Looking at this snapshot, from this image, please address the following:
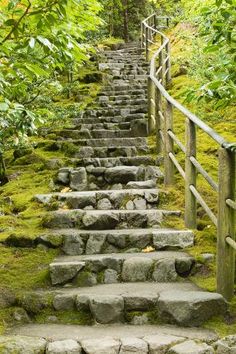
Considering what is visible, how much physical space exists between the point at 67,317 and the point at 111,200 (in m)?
1.98

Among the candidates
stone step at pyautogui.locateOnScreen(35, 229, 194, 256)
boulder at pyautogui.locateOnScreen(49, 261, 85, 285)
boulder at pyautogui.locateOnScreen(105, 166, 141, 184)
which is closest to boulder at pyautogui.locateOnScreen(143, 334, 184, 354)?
boulder at pyautogui.locateOnScreen(49, 261, 85, 285)

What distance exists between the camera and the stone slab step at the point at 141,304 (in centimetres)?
332

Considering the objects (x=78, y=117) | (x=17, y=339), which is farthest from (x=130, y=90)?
(x=17, y=339)

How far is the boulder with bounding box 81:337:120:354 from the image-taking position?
2928mm

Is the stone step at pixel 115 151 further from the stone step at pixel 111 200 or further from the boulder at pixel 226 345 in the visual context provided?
the boulder at pixel 226 345

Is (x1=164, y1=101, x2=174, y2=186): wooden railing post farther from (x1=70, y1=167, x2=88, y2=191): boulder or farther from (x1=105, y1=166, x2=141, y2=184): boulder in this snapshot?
(x1=70, y1=167, x2=88, y2=191): boulder

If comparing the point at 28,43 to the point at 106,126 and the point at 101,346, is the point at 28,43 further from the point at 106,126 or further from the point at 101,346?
the point at 106,126

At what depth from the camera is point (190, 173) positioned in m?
4.55

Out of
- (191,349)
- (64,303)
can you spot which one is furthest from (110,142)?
(191,349)

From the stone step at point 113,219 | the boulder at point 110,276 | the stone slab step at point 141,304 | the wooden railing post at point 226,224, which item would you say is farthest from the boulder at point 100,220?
the wooden railing post at point 226,224

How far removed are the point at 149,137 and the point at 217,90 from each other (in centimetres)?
476

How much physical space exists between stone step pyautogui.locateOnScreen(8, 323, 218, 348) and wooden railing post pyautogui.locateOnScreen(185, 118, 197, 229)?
1497 mm

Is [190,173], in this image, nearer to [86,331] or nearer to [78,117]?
[86,331]

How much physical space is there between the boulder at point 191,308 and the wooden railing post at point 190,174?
1.31m
